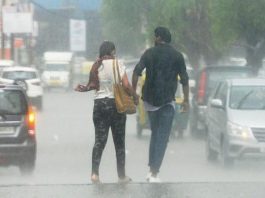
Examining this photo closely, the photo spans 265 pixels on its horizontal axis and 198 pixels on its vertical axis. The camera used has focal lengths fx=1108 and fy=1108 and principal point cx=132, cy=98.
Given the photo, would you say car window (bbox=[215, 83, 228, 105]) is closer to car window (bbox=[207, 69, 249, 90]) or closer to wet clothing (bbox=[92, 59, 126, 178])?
car window (bbox=[207, 69, 249, 90])

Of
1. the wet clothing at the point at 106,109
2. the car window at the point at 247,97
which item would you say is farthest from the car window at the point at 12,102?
the wet clothing at the point at 106,109

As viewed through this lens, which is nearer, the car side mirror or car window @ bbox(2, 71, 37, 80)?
the car side mirror

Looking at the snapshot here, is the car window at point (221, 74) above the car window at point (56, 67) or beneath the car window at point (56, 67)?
above

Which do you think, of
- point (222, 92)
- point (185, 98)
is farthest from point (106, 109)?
point (222, 92)

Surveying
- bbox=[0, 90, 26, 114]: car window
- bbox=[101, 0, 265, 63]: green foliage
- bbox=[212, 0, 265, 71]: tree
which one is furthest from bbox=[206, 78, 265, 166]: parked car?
bbox=[101, 0, 265, 63]: green foliage

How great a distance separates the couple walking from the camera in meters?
12.5

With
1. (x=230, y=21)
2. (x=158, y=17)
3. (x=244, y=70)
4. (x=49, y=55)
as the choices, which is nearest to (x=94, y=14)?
(x=49, y=55)

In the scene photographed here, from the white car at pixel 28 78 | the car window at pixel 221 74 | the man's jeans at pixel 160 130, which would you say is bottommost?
the white car at pixel 28 78

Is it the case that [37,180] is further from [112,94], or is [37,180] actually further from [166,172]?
[112,94]

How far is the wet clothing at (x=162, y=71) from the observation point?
41.4 feet

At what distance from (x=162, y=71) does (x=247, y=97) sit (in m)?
6.01

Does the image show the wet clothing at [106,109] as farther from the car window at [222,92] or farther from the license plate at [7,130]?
the car window at [222,92]

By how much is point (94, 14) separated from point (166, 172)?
88.1 meters

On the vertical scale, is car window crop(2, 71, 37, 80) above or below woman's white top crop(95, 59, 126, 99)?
below
